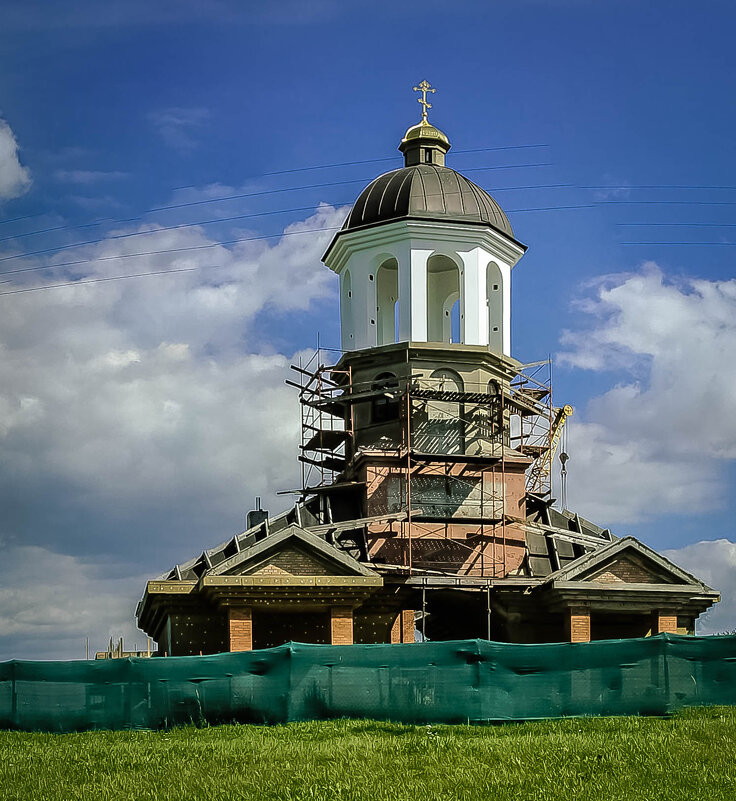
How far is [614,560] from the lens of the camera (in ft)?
114

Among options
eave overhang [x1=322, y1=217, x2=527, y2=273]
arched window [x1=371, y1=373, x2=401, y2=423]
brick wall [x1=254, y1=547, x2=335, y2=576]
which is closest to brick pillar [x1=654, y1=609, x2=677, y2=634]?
brick wall [x1=254, y1=547, x2=335, y2=576]

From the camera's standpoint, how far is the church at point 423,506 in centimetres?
3359

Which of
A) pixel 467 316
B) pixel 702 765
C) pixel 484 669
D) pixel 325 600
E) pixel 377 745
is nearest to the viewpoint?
pixel 702 765

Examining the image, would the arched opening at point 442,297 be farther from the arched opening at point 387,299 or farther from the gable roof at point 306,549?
the gable roof at point 306,549

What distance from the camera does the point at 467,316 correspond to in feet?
129

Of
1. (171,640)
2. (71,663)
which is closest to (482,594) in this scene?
(171,640)

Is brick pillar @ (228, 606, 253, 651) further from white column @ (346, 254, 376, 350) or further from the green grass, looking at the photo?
white column @ (346, 254, 376, 350)

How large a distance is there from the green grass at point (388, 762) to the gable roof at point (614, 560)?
10.1m

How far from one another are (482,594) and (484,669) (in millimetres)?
11276

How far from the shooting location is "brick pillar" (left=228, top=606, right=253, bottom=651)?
32.7 metres

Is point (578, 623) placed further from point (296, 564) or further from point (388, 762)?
point (388, 762)

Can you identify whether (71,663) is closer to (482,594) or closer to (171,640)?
(171,640)

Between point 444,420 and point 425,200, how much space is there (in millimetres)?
6783

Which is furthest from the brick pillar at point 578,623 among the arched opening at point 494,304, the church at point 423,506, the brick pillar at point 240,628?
the arched opening at point 494,304
